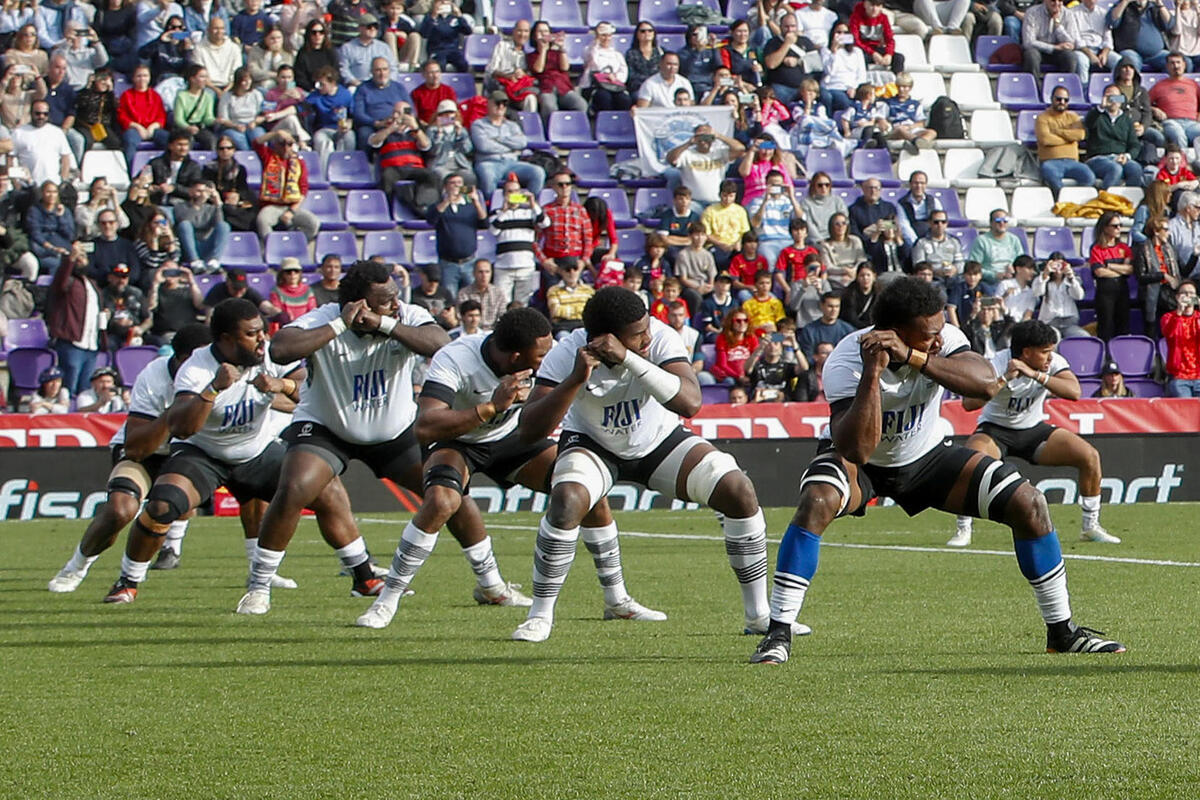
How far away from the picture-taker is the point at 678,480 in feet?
30.5

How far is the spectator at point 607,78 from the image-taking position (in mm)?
26734

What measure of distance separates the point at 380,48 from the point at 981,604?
57.0 feet

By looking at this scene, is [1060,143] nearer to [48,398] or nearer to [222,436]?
[48,398]

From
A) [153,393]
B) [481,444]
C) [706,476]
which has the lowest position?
[153,393]

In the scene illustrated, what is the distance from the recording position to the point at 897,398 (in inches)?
328

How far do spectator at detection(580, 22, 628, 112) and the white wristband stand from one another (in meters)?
18.4

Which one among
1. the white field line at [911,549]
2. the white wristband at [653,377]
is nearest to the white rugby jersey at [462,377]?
the white wristband at [653,377]

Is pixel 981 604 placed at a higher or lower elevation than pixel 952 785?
lower

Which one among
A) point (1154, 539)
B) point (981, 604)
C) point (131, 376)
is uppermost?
point (981, 604)

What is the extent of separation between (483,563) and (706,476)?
7.92 ft

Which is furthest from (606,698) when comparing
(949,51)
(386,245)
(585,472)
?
(949,51)

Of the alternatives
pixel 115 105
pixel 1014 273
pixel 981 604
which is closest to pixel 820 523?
pixel 981 604

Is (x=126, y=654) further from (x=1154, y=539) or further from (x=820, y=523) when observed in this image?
(x=1154, y=539)

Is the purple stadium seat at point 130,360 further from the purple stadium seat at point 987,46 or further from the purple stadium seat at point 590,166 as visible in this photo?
the purple stadium seat at point 987,46
